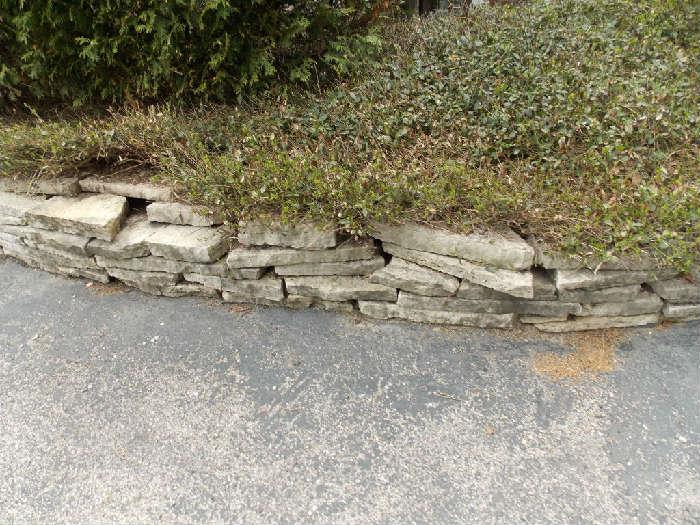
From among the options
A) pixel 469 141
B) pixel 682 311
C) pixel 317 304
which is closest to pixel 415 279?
pixel 317 304

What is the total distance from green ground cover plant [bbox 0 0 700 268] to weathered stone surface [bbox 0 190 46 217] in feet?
0.65

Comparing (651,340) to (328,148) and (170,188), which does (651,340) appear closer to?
(328,148)

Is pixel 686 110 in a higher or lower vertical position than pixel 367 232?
higher

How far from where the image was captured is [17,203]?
3.69 m

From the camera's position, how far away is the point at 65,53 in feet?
11.9

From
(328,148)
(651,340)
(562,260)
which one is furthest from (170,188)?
(651,340)

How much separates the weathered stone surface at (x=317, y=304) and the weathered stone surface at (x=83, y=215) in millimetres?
1342

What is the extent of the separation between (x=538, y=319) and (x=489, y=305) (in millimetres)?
315

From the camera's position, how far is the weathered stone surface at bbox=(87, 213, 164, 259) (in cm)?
317

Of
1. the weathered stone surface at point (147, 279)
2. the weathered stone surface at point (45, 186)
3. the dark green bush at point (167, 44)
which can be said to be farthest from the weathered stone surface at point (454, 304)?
the weathered stone surface at point (45, 186)

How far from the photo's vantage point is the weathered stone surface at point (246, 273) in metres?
3.01

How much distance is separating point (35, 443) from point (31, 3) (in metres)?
3.04

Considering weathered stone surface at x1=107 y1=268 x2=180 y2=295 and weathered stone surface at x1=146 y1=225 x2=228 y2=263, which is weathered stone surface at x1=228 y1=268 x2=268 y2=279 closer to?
weathered stone surface at x1=146 y1=225 x2=228 y2=263

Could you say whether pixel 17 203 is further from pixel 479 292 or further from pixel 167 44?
pixel 479 292
